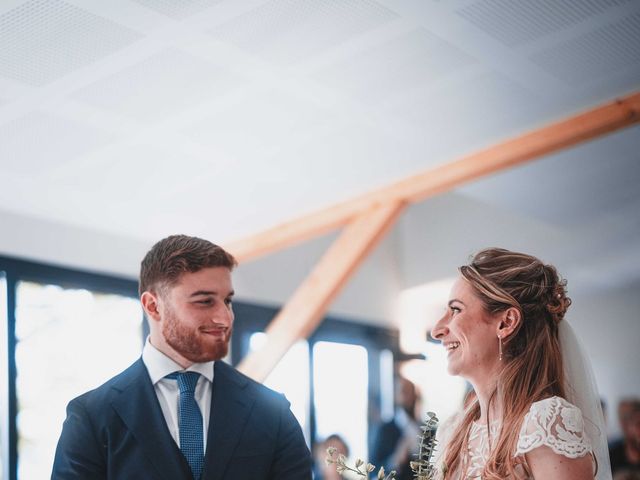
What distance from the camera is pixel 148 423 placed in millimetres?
2246

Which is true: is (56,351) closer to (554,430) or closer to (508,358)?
(508,358)

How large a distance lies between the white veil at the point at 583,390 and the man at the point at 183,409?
2.51 ft

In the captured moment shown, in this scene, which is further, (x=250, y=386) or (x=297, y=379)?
(x=297, y=379)

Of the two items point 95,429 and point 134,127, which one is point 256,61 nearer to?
point 134,127

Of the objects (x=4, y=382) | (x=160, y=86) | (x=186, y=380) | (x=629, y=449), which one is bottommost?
(x=629, y=449)

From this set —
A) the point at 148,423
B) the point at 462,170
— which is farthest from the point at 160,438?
the point at 462,170

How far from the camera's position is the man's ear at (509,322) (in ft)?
8.11

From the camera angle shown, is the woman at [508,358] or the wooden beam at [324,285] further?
the wooden beam at [324,285]

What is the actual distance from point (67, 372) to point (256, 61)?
3257 mm

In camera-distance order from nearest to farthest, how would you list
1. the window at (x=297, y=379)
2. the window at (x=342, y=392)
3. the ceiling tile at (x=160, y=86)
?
the ceiling tile at (x=160, y=86) < the window at (x=297, y=379) < the window at (x=342, y=392)

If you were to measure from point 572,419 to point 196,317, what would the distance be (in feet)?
→ 3.14

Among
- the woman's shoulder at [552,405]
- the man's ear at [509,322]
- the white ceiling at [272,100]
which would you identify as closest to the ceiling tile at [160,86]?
the white ceiling at [272,100]

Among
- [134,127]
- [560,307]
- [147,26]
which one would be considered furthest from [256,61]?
[560,307]

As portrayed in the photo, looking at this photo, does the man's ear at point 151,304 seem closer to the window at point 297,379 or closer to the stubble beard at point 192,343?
the stubble beard at point 192,343
